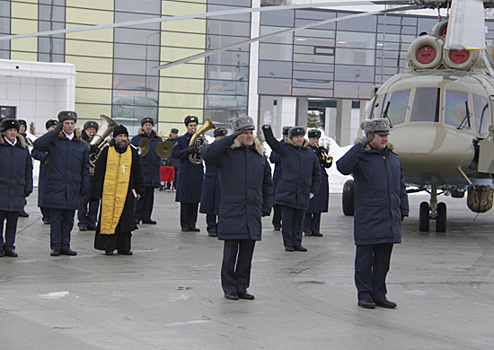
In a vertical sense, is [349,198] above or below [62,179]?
below

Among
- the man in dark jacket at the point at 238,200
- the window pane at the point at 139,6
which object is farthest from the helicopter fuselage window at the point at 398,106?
the window pane at the point at 139,6

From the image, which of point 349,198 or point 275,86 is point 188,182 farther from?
point 275,86

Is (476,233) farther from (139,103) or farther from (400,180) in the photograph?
(139,103)

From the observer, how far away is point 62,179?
9.46 metres

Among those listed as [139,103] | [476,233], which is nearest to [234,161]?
[476,233]

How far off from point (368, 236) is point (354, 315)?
2.73 ft

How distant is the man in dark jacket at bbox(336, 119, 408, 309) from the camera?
22.5 feet

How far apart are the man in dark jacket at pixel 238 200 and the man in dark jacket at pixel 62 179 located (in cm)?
305

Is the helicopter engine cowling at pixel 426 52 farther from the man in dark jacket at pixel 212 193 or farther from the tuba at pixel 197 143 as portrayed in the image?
the tuba at pixel 197 143

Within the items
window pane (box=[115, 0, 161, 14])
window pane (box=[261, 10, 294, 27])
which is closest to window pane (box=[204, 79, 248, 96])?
window pane (box=[261, 10, 294, 27])

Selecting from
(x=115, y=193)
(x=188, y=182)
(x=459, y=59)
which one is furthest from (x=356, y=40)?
(x=115, y=193)

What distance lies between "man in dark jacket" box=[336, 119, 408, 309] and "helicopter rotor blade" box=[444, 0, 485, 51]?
1.12 m

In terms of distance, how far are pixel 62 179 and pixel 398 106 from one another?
682cm

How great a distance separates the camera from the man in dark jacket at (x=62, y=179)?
937 centimetres
